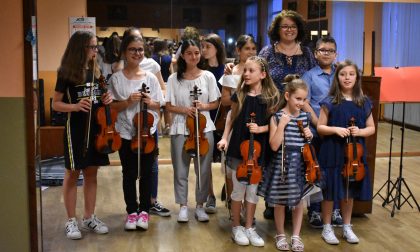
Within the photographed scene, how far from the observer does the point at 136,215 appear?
3941 mm

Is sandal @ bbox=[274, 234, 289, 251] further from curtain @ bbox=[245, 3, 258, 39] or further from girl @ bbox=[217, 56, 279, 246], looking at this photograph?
curtain @ bbox=[245, 3, 258, 39]

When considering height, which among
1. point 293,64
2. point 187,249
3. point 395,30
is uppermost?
point 395,30

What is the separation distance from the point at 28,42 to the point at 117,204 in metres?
2.03

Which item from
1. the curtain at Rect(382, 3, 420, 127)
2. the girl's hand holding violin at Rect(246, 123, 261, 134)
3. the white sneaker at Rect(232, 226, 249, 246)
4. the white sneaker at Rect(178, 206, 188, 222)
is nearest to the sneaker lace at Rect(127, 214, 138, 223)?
the white sneaker at Rect(178, 206, 188, 222)

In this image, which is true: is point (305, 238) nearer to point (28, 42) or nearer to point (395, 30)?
point (28, 42)

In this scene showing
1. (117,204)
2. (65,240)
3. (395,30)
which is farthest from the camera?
(395,30)

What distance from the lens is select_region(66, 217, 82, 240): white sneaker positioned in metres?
3.74

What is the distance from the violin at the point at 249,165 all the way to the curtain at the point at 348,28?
321 cm

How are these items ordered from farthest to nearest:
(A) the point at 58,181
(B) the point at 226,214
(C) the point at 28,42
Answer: (A) the point at 58,181, (B) the point at 226,214, (C) the point at 28,42

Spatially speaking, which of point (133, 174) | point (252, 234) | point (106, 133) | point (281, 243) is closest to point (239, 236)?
point (252, 234)

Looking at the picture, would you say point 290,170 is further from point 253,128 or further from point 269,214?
point 269,214

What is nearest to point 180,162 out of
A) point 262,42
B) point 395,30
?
point 262,42

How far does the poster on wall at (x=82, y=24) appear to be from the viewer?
5906 millimetres

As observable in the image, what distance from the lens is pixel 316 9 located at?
609 centimetres
